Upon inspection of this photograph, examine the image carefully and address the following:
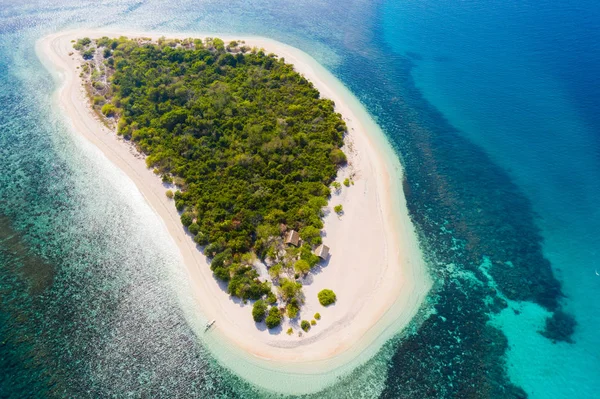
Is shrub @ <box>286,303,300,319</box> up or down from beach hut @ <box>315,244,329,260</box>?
down

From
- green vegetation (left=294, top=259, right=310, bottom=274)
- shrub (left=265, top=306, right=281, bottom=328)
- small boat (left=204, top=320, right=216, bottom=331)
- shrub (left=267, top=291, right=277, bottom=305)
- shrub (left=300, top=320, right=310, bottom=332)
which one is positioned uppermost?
green vegetation (left=294, top=259, right=310, bottom=274)

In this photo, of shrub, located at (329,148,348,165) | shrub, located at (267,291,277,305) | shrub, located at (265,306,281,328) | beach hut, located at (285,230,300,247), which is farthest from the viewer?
shrub, located at (329,148,348,165)

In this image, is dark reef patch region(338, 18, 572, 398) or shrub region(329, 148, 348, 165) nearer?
dark reef patch region(338, 18, 572, 398)

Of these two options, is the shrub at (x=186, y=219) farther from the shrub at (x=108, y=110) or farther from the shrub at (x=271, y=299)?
the shrub at (x=108, y=110)

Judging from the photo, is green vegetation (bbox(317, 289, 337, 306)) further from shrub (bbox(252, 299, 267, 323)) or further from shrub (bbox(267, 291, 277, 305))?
shrub (bbox(252, 299, 267, 323))

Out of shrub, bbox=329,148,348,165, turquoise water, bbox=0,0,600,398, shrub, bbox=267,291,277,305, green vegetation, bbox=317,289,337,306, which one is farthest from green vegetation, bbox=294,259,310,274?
shrub, bbox=329,148,348,165

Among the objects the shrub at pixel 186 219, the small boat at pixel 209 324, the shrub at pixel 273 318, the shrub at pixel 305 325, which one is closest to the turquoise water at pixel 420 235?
the small boat at pixel 209 324

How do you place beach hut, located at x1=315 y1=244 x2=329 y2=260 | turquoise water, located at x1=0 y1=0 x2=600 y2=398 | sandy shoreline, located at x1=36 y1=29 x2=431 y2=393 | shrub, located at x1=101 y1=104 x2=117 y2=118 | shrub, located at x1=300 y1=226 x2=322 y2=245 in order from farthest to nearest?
1. shrub, located at x1=101 y1=104 x2=117 y2=118
2. shrub, located at x1=300 y1=226 x2=322 y2=245
3. beach hut, located at x1=315 y1=244 x2=329 y2=260
4. sandy shoreline, located at x1=36 y1=29 x2=431 y2=393
5. turquoise water, located at x1=0 y1=0 x2=600 y2=398

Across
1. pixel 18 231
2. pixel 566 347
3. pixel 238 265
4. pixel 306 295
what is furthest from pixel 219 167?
pixel 566 347
